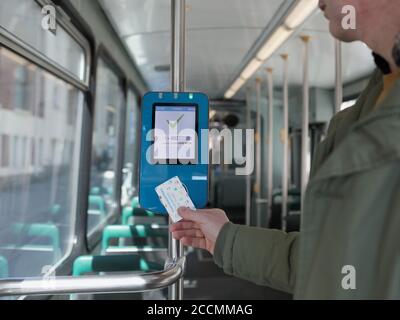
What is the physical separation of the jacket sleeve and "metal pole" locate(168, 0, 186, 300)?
0.67ft

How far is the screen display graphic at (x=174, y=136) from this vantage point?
88cm

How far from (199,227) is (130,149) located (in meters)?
3.12

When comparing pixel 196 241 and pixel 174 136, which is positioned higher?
pixel 174 136

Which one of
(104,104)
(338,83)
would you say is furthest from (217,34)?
(104,104)

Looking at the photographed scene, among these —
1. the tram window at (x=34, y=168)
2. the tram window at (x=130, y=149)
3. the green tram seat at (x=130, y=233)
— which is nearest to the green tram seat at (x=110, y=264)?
the tram window at (x=34, y=168)

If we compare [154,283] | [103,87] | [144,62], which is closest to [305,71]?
[144,62]

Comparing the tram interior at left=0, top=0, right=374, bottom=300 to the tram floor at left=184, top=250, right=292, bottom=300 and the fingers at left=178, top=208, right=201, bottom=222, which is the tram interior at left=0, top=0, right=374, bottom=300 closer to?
the tram floor at left=184, top=250, right=292, bottom=300

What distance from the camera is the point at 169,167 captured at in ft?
2.89

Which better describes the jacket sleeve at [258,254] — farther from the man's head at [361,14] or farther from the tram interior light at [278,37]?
the tram interior light at [278,37]

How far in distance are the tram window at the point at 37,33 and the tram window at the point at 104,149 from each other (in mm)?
583

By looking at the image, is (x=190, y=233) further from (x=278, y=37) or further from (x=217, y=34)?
(x=278, y=37)

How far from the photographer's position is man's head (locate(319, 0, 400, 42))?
0.53m

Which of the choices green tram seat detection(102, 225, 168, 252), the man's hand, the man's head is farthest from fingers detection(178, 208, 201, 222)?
green tram seat detection(102, 225, 168, 252)

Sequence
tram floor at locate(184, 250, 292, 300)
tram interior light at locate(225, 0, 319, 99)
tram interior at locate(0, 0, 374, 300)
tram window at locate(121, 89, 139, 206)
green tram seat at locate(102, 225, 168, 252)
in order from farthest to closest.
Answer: tram window at locate(121, 89, 139, 206)
tram floor at locate(184, 250, 292, 300)
green tram seat at locate(102, 225, 168, 252)
tram interior light at locate(225, 0, 319, 99)
tram interior at locate(0, 0, 374, 300)
